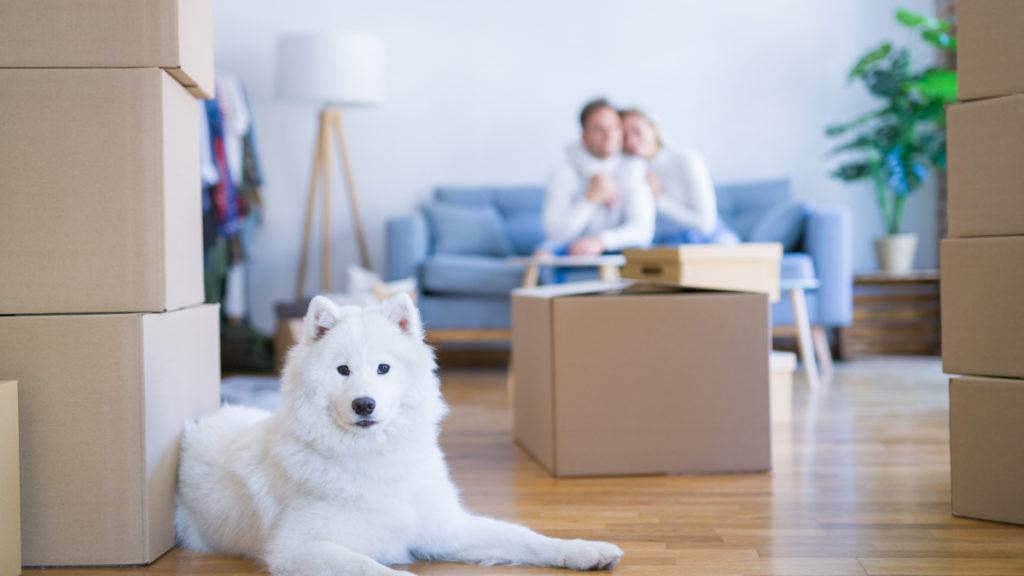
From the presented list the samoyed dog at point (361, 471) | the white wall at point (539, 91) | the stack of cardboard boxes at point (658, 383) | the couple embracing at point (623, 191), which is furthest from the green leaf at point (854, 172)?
the samoyed dog at point (361, 471)

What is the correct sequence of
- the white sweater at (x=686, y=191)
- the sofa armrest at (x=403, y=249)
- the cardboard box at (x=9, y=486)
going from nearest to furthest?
1. the cardboard box at (x=9, y=486)
2. the white sweater at (x=686, y=191)
3. the sofa armrest at (x=403, y=249)

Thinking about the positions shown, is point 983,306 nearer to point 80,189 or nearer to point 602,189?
point 80,189

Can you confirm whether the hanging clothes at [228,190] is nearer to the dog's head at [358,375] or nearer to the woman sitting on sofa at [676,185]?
the woman sitting on sofa at [676,185]

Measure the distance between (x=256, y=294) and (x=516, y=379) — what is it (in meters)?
2.96

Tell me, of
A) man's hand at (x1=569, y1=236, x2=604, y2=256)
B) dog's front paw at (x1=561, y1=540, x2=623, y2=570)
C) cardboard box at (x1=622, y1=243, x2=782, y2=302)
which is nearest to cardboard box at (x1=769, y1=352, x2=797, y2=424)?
cardboard box at (x1=622, y1=243, x2=782, y2=302)

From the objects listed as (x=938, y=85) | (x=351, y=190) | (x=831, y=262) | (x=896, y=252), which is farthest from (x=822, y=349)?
(x=351, y=190)

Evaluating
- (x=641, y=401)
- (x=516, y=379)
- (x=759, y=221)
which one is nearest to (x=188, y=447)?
(x=641, y=401)

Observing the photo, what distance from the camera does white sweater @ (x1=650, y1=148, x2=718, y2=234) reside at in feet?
11.6

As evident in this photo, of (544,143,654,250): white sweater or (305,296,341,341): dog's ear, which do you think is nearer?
(305,296,341,341): dog's ear

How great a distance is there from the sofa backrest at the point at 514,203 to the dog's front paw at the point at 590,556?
3.38 meters

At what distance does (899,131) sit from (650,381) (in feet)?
10.1

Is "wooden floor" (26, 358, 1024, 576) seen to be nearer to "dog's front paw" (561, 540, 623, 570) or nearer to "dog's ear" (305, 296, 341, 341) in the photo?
"dog's front paw" (561, 540, 623, 570)

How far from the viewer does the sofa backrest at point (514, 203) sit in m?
4.82

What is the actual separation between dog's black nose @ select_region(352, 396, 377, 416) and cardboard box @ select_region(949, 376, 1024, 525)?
1.06m
